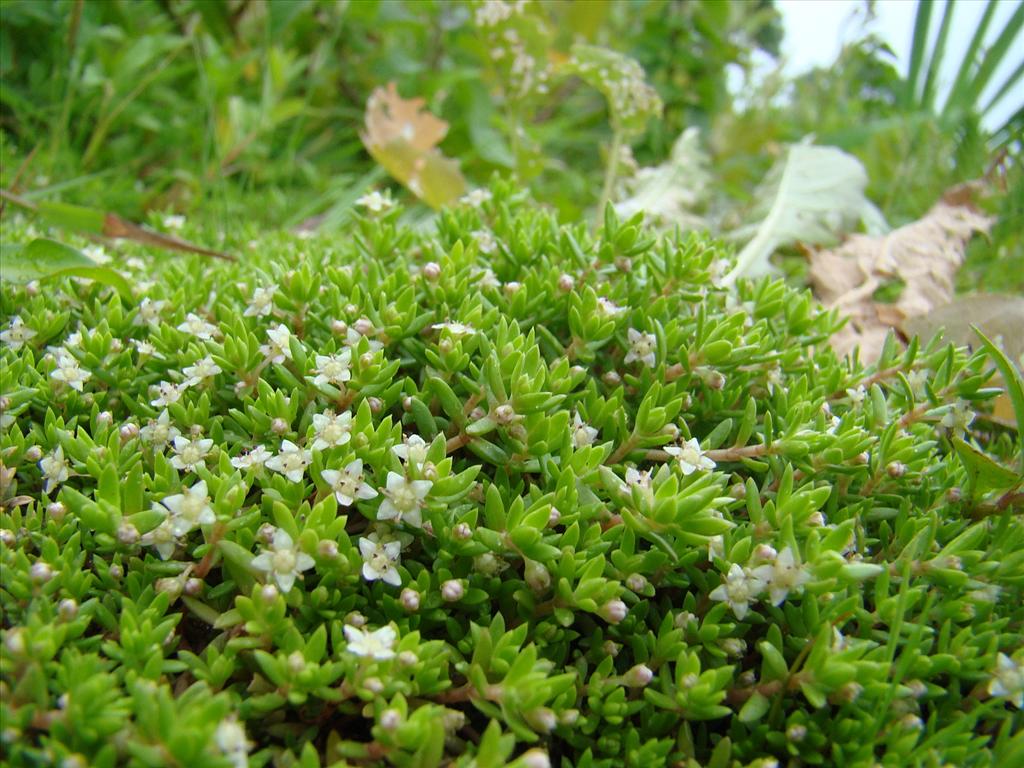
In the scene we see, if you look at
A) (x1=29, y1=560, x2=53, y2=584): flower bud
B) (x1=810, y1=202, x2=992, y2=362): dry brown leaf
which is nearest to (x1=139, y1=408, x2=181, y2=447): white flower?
(x1=29, y1=560, x2=53, y2=584): flower bud

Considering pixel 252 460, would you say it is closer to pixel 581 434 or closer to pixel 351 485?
pixel 351 485

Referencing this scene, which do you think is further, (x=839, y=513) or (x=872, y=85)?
(x=872, y=85)

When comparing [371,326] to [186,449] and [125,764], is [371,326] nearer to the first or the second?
[186,449]

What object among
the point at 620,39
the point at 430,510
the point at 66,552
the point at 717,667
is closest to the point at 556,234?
the point at 430,510

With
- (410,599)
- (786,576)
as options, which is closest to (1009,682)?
(786,576)

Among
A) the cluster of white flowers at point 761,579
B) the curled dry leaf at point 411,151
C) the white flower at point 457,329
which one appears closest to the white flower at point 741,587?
the cluster of white flowers at point 761,579
